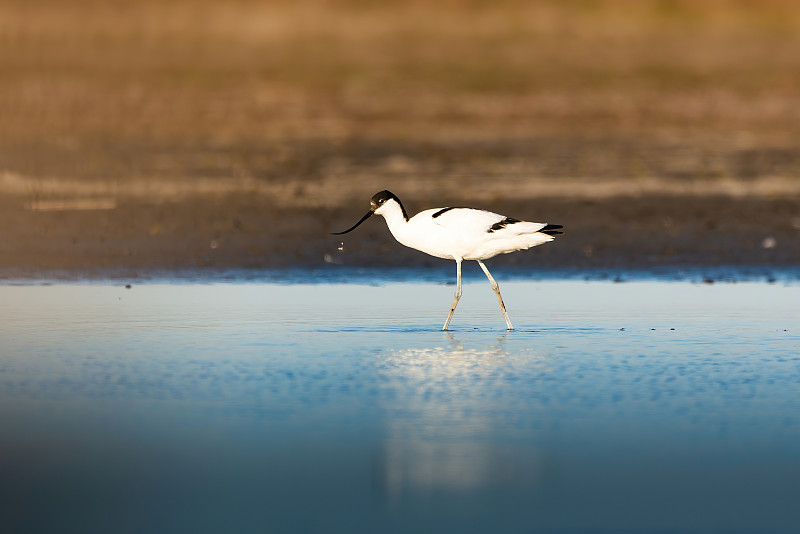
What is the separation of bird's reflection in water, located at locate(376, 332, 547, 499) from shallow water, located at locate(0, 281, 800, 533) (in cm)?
2

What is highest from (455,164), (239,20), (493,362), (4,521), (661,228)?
(239,20)

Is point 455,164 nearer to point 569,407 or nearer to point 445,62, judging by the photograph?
point 445,62

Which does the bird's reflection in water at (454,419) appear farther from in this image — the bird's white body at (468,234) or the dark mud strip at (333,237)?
the dark mud strip at (333,237)

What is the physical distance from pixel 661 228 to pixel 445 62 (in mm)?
13587

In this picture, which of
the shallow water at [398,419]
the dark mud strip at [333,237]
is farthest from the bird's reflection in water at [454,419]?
the dark mud strip at [333,237]

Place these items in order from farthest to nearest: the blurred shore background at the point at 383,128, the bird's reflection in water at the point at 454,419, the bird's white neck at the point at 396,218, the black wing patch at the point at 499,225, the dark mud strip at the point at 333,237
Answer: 1. the blurred shore background at the point at 383,128
2. the dark mud strip at the point at 333,237
3. the bird's white neck at the point at 396,218
4. the black wing patch at the point at 499,225
5. the bird's reflection in water at the point at 454,419

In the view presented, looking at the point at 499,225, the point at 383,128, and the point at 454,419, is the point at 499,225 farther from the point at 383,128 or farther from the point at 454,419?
the point at 383,128

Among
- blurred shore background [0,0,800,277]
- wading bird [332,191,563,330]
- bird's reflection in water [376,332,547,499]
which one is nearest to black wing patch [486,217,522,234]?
wading bird [332,191,563,330]

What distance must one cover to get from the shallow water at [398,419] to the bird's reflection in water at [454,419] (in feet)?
0.05

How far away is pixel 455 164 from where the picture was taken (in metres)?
19.1

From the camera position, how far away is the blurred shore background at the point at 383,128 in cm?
1380

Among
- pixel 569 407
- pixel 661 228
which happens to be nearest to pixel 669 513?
Result: pixel 569 407

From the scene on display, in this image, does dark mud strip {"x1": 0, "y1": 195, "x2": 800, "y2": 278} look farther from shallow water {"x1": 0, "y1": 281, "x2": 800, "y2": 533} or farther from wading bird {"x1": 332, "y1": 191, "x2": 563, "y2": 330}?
wading bird {"x1": 332, "y1": 191, "x2": 563, "y2": 330}

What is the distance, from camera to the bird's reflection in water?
4723mm
